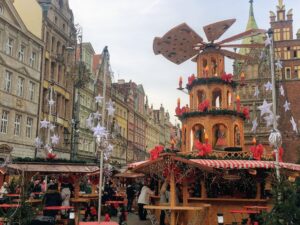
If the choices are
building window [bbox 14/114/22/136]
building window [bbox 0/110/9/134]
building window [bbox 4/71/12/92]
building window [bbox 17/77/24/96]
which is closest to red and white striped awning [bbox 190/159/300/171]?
building window [bbox 0/110/9/134]

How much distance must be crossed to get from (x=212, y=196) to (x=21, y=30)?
931 inches

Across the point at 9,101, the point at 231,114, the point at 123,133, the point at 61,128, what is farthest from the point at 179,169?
the point at 123,133

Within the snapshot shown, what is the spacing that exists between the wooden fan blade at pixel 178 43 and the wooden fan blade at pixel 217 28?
54 centimetres

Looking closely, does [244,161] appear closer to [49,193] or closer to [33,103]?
[49,193]

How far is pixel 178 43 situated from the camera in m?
19.9

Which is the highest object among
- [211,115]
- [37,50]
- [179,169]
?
[37,50]

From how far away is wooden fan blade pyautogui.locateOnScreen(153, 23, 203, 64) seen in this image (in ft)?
63.2

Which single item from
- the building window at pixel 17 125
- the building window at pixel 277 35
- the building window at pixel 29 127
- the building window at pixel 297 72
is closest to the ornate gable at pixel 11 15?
the building window at pixel 17 125

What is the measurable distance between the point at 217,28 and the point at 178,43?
1.99 meters

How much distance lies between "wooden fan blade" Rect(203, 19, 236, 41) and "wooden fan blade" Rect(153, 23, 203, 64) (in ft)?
1.78

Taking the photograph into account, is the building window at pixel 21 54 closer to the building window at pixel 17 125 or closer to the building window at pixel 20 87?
the building window at pixel 20 87

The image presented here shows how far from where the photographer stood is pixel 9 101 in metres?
31.4

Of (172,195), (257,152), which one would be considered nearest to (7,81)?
(257,152)

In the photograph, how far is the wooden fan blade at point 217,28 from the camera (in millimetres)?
19188
